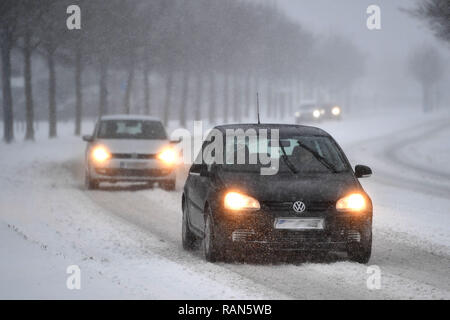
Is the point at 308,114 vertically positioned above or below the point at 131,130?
below

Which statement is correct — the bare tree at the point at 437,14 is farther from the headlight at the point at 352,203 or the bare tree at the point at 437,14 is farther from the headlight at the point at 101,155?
the headlight at the point at 352,203

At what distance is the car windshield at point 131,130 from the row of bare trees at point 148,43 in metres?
13.2

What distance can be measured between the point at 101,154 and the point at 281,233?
11.3 m

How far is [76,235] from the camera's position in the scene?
43.4 feet

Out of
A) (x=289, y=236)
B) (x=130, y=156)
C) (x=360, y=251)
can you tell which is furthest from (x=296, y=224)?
(x=130, y=156)

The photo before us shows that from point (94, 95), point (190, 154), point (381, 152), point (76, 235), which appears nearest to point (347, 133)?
point (381, 152)

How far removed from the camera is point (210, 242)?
34.2 feet

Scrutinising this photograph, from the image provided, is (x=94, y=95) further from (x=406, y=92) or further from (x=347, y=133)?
(x=406, y=92)

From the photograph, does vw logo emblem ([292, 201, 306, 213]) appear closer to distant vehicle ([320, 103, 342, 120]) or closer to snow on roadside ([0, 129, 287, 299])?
snow on roadside ([0, 129, 287, 299])

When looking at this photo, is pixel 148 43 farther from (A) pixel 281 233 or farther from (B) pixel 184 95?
(A) pixel 281 233

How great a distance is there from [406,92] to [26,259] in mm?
178223

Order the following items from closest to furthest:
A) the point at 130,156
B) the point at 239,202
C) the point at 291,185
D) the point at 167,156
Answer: the point at 239,202
the point at 291,185
the point at 130,156
the point at 167,156

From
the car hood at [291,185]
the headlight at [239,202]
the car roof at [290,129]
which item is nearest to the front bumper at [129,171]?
the car roof at [290,129]

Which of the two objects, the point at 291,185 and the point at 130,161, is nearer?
the point at 291,185
